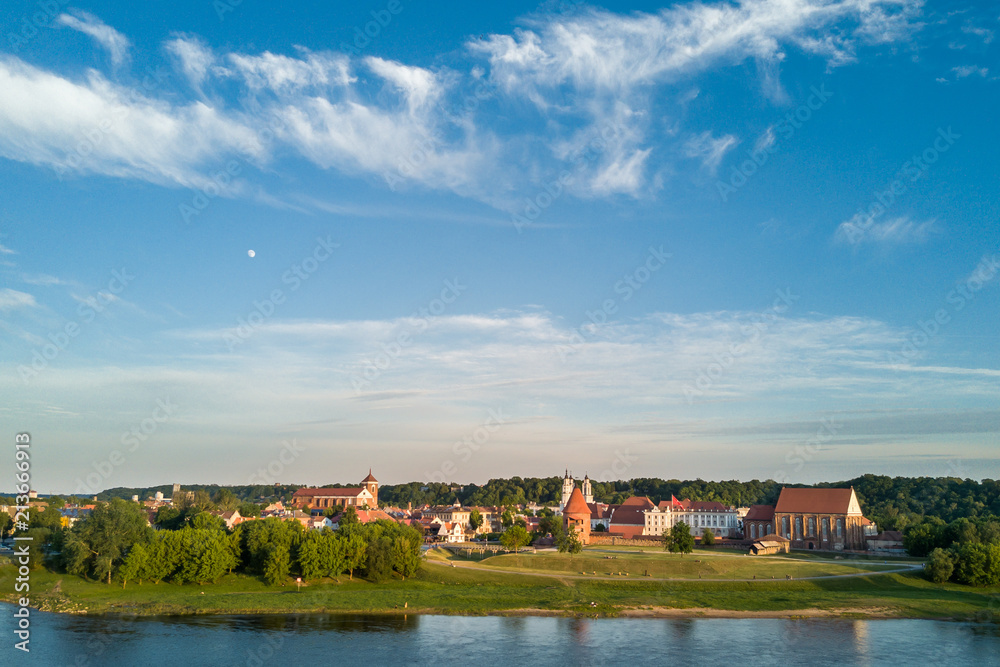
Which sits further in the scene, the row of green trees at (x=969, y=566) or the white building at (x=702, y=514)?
the white building at (x=702, y=514)

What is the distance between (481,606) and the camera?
203ft

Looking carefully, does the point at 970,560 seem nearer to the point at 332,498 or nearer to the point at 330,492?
the point at 332,498

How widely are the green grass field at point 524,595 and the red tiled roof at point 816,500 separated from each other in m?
34.9

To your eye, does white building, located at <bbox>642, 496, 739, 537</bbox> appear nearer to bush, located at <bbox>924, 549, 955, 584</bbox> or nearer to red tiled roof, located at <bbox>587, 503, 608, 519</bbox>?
red tiled roof, located at <bbox>587, 503, 608, 519</bbox>

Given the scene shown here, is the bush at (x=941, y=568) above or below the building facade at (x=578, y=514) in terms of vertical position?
below

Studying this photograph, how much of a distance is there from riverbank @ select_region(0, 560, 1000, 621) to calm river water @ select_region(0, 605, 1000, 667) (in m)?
2.67

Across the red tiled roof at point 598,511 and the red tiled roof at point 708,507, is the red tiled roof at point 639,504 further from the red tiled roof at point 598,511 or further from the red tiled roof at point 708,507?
the red tiled roof at point 708,507

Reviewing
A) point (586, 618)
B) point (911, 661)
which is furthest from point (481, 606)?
point (911, 661)

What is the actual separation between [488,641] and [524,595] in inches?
675

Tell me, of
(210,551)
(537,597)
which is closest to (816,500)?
(537,597)

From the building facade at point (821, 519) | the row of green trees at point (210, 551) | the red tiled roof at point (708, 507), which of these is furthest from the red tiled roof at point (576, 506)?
the red tiled roof at point (708, 507)

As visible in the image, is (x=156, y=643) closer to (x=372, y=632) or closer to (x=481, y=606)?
(x=372, y=632)

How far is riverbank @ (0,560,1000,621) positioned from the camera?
60.1 meters

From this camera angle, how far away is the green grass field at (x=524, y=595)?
60.5 meters
